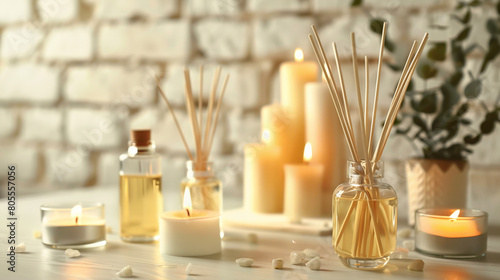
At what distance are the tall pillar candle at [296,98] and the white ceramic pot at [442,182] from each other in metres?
0.20

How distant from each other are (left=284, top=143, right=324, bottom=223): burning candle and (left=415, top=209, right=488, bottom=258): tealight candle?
A: 232mm

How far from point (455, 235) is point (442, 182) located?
0.56 ft

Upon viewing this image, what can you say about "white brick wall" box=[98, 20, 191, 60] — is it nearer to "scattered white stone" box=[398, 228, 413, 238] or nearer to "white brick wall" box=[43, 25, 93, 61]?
"white brick wall" box=[43, 25, 93, 61]

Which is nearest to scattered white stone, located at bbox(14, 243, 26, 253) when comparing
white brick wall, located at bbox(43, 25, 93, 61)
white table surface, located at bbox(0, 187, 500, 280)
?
white table surface, located at bbox(0, 187, 500, 280)

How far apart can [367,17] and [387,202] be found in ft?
1.77

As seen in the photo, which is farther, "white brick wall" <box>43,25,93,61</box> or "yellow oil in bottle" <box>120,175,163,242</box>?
"white brick wall" <box>43,25,93,61</box>

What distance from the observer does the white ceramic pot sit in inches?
36.6

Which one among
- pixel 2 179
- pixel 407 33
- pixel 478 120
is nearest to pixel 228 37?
pixel 407 33

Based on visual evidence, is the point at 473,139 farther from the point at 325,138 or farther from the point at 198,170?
the point at 198,170

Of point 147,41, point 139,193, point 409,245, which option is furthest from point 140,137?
point 147,41

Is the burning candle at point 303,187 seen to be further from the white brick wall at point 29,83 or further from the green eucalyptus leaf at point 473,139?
the white brick wall at point 29,83

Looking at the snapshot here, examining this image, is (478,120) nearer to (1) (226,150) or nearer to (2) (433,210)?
(2) (433,210)

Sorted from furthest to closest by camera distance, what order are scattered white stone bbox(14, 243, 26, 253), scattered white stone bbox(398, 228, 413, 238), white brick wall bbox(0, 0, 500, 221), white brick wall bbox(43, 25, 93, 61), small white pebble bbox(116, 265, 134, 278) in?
white brick wall bbox(43, 25, 93, 61) → white brick wall bbox(0, 0, 500, 221) → scattered white stone bbox(398, 228, 413, 238) → scattered white stone bbox(14, 243, 26, 253) → small white pebble bbox(116, 265, 134, 278)

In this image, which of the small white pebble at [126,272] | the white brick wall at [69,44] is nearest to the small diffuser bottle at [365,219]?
the small white pebble at [126,272]
